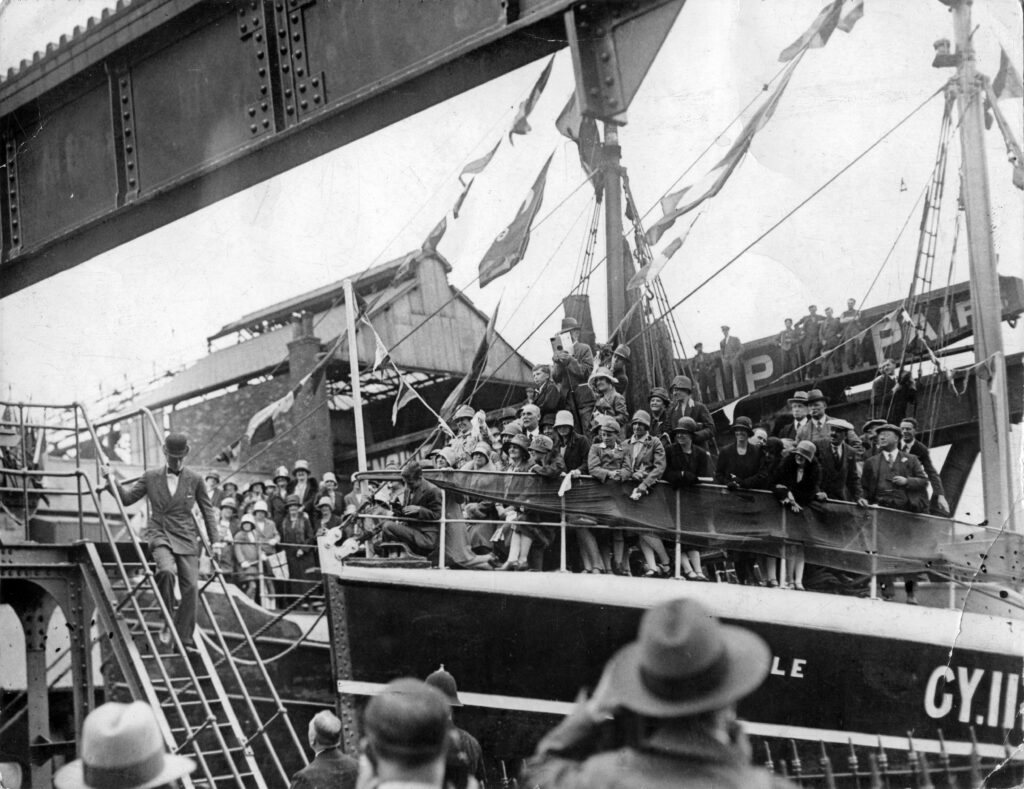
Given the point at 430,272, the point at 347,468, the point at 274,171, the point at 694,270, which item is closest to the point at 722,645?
the point at 274,171

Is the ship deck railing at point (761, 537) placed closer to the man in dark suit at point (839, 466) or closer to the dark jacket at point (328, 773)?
the man in dark suit at point (839, 466)

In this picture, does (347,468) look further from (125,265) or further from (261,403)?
(125,265)

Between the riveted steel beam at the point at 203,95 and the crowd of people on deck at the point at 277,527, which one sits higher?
the riveted steel beam at the point at 203,95

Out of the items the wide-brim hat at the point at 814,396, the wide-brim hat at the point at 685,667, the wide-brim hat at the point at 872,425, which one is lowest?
the wide-brim hat at the point at 685,667

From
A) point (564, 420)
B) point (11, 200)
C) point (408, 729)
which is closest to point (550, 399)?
point (564, 420)

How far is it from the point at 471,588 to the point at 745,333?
277 cm

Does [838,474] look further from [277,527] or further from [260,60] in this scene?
[277,527]

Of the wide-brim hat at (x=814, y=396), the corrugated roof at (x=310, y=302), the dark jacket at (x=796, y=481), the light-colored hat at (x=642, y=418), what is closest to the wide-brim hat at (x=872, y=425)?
the wide-brim hat at (x=814, y=396)

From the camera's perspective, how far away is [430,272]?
1116cm

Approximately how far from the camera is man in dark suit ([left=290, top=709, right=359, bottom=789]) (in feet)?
16.4

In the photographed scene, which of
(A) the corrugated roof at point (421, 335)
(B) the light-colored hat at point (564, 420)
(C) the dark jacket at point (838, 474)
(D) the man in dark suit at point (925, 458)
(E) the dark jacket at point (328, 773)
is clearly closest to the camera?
(E) the dark jacket at point (328, 773)

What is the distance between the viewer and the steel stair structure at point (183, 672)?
281 inches

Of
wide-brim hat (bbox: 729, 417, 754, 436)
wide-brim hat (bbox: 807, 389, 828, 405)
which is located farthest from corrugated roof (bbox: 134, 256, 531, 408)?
wide-brim hat (bbox: 807, 389, 828, 405)

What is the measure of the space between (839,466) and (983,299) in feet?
4.43
